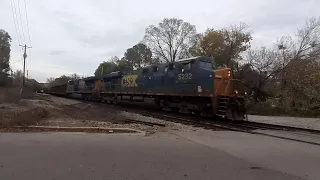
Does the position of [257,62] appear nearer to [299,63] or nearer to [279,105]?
[299,63]

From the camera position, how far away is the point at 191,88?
21.5 meters

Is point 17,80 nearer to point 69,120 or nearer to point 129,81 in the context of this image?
point 129,81

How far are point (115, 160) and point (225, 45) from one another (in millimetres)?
44908

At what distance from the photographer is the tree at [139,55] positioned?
85.1m

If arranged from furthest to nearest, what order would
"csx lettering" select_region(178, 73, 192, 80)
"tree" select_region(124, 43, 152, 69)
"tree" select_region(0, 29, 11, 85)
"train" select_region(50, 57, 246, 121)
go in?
"tree" select_region(124, 43, 152, 69) → "tree" select_region(0, 29, 11, 85) → "csx lettering" select_region(178, 73, 192, 80) → "train" select_region(50, 57, 246, 121)

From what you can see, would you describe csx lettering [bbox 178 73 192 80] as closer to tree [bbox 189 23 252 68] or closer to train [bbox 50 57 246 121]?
train [bbox 50 57 246 121]

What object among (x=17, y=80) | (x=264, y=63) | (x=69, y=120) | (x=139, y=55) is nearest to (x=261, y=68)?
(x=264, y=63)

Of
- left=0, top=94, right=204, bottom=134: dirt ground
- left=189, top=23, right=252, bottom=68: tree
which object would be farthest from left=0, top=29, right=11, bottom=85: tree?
left=0, top=94, right=204, bottom=134: dirt ground

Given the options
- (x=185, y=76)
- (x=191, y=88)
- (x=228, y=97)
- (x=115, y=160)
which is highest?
(x=185, y=76)

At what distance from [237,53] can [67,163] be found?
44708 millimetres

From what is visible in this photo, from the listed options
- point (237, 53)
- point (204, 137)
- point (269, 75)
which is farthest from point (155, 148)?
point (237, 53)

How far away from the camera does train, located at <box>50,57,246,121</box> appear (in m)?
19.5

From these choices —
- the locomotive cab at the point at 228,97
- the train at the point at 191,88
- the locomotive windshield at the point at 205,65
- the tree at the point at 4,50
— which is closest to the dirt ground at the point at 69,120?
the train at the point at 191,88

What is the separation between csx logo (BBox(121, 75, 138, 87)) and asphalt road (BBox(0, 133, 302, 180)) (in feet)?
64.9
